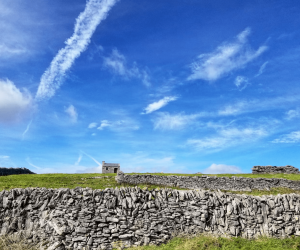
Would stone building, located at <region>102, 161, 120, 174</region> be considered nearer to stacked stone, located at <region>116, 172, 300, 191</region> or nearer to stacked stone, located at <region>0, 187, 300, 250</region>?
stacked stone, located at <region>116, 172, 300, 191</region>

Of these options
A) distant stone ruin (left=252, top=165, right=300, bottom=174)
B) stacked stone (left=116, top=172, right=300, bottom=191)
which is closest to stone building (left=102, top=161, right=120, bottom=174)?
stacked stone (left=116, top=172, right=300, bottom=191)

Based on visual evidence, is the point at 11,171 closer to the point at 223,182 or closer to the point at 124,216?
the point at 223,182

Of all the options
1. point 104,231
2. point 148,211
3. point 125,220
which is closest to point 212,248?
→ point 148,211

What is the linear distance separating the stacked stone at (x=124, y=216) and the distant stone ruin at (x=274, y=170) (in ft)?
102

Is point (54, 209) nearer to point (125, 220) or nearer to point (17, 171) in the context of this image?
point (125, 220)

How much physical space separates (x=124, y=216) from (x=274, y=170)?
3909 cm

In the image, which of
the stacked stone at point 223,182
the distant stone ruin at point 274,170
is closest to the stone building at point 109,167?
the stacked stone at point 223,182

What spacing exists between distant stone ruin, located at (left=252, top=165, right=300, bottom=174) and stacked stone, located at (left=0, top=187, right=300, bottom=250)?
31233 millimetres

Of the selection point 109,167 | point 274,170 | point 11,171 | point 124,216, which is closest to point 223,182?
point 274,170

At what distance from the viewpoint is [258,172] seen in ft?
140

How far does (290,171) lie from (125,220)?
40.3 meters

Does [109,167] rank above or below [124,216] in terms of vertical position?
above

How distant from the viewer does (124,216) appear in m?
12.2

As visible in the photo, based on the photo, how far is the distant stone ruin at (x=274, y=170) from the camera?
→ 42781 millimetres
